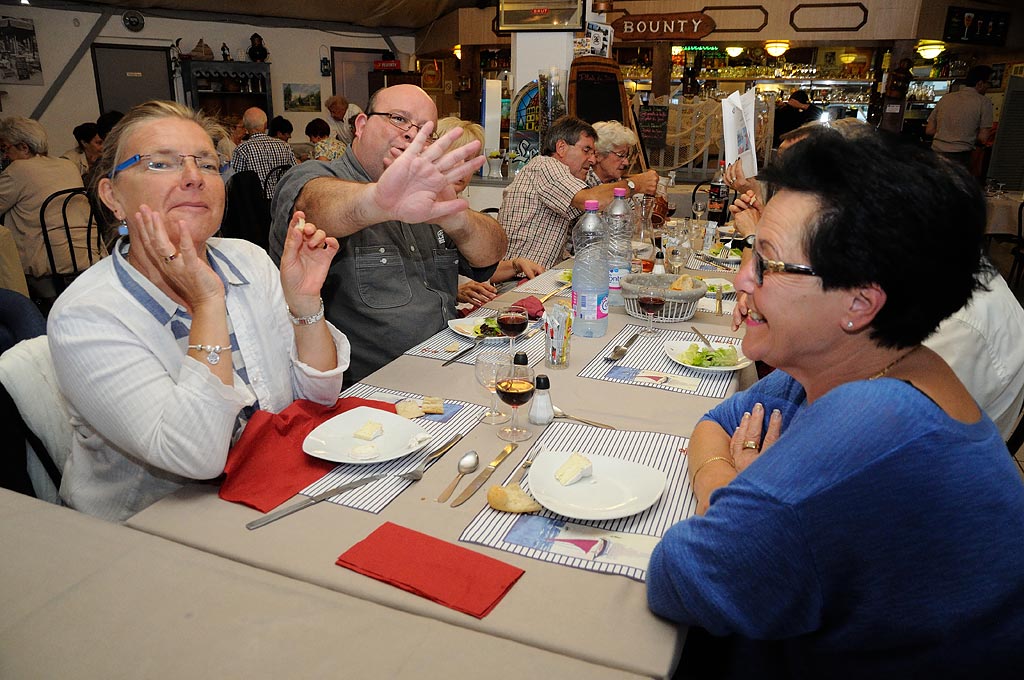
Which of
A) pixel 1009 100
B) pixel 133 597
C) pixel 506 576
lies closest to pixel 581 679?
pixel 506 576

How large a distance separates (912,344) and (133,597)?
4.11ft

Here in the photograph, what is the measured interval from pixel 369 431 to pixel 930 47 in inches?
489

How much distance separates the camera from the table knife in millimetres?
1295

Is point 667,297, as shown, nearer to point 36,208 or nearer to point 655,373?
point 655,373

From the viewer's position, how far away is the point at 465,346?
2199 mm

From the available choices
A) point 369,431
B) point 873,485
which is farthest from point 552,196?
point 873,485

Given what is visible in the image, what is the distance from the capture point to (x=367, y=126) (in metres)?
2.51

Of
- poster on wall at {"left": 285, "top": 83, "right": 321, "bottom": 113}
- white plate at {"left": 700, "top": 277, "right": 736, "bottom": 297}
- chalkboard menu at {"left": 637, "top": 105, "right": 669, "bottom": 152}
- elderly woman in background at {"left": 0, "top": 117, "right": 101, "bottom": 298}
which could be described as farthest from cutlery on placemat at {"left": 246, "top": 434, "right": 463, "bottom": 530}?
poster on wall at {"left": 285, "top": 83, "right": 321, "bottom": 113}

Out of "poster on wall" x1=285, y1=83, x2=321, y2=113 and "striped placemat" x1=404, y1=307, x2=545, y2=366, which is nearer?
"striped placemat" x1=404, y1=307, x2=545, y2=366

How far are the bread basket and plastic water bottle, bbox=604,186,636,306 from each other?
0.20 ft

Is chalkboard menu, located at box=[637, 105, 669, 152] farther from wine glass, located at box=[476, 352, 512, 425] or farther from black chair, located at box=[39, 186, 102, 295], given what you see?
wine glass, located at box=[476, 352, 512, 425]

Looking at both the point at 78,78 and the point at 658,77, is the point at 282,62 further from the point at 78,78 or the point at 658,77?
the point at 658,77

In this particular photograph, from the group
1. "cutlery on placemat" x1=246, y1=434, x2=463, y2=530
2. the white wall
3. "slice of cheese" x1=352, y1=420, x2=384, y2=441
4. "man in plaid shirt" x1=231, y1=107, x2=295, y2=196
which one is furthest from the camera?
the white wall

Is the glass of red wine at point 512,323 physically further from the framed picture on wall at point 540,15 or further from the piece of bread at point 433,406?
the framed picture on wall at point 540,15
